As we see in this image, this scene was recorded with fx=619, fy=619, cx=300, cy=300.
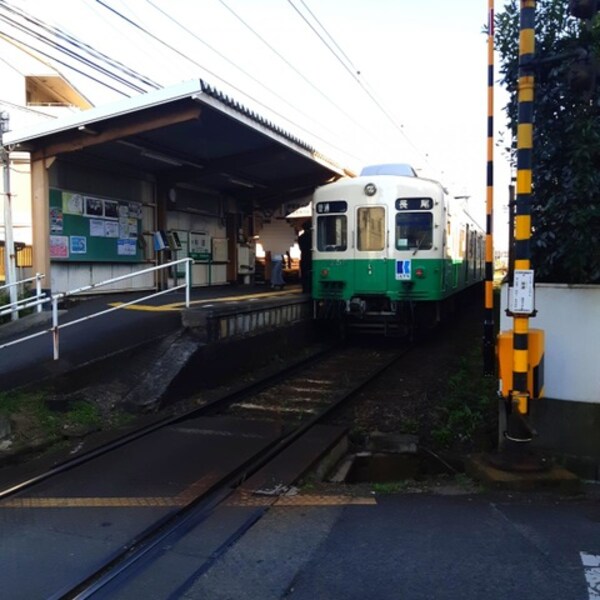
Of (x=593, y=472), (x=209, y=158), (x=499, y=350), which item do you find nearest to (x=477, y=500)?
(x=499, y=350)

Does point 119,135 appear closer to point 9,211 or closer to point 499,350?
point 9,211

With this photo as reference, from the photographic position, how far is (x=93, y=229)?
38.2ft

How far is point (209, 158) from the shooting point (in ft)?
42.3

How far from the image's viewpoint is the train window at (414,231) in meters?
11.1

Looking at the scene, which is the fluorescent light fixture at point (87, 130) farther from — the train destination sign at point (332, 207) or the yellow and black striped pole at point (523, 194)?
the yellow and black striped pole at point (523, 194)

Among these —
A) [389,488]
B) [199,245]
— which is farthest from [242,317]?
[199,245]

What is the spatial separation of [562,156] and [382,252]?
5.44 meters

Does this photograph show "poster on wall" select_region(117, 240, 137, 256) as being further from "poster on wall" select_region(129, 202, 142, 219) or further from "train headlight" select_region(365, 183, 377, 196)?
"train headlight" select_region(365, 183, 377, 196)

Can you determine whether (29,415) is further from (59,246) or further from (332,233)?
(332,233)

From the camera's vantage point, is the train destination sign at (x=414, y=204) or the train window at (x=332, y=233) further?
the train window at (x=332, y=233)

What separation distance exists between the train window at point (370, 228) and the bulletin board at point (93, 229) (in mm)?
4713

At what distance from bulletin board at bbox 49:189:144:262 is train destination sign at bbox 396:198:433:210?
17.9ft

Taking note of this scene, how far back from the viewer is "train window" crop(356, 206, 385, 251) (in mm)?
11359

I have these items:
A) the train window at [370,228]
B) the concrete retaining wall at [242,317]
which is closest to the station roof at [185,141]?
the train window at [370,228]
